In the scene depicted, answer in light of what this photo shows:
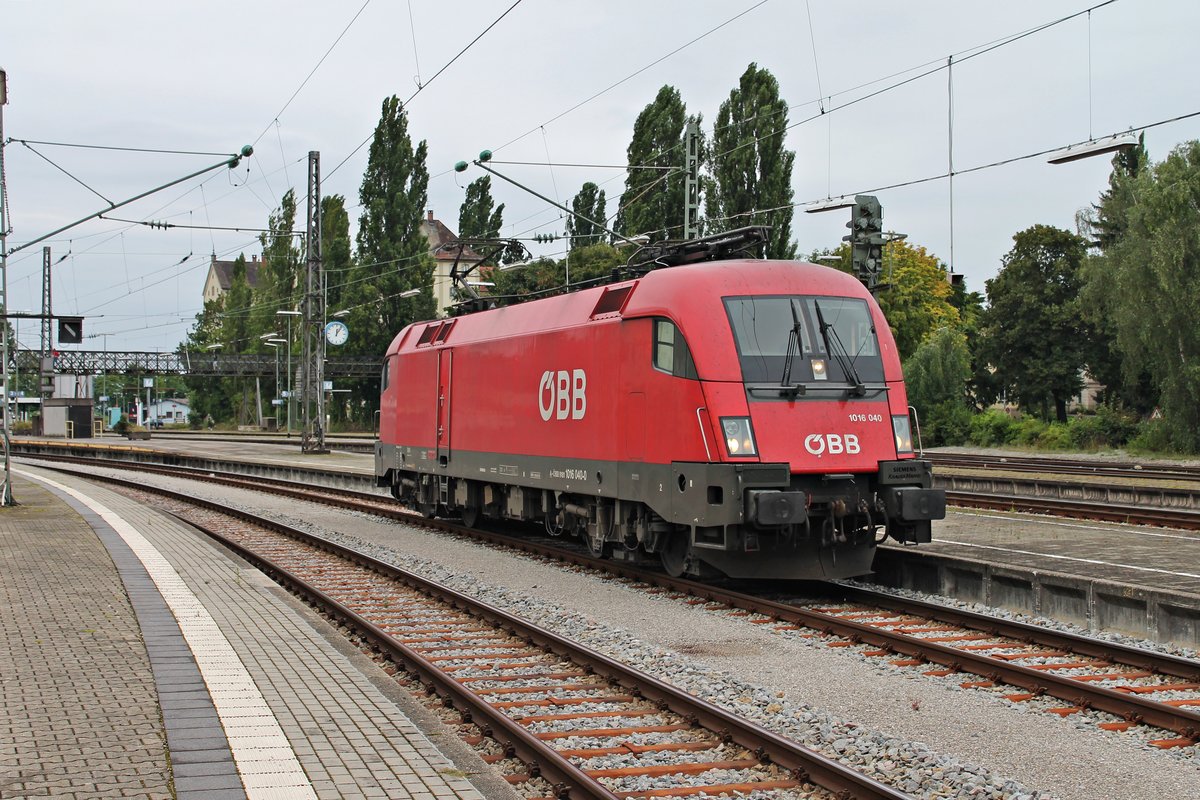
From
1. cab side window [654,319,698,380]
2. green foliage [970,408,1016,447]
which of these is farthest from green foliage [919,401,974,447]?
cab side window [654,319,698,380]

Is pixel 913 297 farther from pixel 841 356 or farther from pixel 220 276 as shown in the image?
pixel 220 276

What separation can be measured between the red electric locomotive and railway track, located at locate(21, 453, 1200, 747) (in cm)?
73

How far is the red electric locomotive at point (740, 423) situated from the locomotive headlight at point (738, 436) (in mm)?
13

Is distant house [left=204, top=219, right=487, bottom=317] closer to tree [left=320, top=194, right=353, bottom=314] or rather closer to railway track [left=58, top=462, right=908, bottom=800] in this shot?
tree [left=320, top=194, right=353, bottom=314]

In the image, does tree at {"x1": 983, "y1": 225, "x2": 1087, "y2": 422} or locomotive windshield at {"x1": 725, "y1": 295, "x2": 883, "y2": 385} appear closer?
locomotive windshield at {"x1": 725, "y1": 295, "x2": 883, "y2": 385}

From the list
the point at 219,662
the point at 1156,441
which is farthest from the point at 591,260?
the point at 219,662

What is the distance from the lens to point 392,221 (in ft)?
233

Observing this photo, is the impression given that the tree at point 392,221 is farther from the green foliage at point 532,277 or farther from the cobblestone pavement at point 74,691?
the cobblestone pavement at point 74,691

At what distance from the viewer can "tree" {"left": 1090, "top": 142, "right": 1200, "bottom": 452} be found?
44.5 meters

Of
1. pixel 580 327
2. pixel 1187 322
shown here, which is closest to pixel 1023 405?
pixel 1187 322

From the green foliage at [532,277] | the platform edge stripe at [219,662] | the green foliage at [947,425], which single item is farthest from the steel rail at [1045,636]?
the green foliage at [532,277]

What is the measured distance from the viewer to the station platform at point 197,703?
5949 millimetres

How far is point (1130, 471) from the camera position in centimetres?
3256

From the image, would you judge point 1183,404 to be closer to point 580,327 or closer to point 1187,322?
point 1187,322
